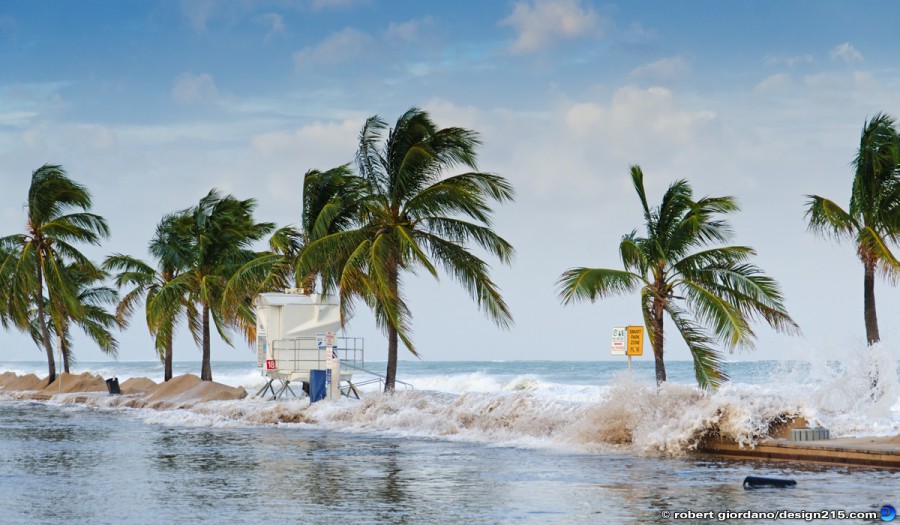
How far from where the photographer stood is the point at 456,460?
660 inches

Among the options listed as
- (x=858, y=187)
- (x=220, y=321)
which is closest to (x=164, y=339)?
(x=220, y=321)

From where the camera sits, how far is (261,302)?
33.2 metres

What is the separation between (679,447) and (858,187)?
9.18 meters

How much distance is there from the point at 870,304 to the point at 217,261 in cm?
2460

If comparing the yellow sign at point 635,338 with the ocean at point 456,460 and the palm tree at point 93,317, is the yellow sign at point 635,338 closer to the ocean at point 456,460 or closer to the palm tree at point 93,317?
the ocean at point 456,460

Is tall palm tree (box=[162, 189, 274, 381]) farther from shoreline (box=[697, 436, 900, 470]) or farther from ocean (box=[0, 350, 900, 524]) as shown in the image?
shoreline (box=[697, 436, 900, 470])

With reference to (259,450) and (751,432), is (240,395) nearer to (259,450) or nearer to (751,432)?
(259,450)

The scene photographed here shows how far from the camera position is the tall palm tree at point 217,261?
129 ft

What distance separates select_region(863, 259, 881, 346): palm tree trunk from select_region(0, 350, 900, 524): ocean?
2.64 meters

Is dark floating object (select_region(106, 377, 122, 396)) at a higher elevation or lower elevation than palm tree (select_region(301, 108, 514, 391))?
lower

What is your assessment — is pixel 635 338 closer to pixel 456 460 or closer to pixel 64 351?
pixel 456 460

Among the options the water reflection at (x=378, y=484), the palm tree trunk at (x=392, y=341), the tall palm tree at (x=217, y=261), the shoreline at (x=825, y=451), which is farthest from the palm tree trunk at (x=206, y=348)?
the shoreline at (x=825, y=451)

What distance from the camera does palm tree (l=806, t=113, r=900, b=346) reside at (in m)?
22.9

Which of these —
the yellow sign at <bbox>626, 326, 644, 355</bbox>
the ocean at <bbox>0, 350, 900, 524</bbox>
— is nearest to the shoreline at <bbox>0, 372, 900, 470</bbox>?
the ocean at <bbox>0, 350, 900, 524</bbox>
